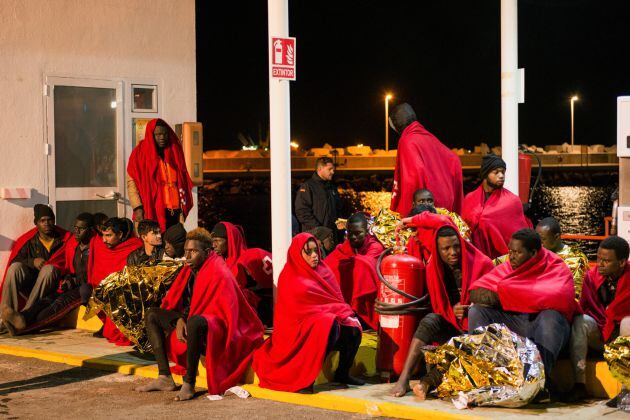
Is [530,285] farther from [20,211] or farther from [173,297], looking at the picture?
[20,211]

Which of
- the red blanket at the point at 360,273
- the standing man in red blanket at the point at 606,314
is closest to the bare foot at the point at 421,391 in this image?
the standing man in red blanket at the point at 606,314

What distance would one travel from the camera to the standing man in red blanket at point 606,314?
7.29m

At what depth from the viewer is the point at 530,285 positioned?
24.1ft

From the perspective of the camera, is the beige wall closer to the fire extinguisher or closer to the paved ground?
the paved ground

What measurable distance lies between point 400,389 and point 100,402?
2129 mm

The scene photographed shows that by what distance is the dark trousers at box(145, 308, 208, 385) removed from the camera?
7926 millimetres

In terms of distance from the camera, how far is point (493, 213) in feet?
30.9

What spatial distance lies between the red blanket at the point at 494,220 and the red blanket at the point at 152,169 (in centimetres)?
357

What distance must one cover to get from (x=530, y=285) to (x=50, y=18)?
21.0ft

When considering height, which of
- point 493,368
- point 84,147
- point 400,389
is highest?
point 84,147

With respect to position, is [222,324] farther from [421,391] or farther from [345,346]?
[421,391]

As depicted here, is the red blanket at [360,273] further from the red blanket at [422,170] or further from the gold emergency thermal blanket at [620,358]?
the gold emergency thermal blanket at [620,358]

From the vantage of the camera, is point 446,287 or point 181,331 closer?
point 446,287

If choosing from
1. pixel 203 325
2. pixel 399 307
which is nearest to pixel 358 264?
pixel 399 307
